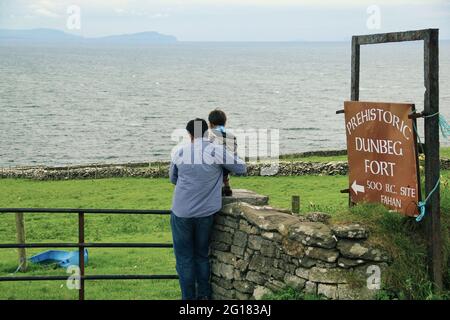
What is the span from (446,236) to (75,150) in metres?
53.5

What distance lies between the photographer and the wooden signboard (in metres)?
8.15

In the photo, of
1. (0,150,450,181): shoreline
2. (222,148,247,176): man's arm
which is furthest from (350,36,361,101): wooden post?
(0,150,450,181): shoreline

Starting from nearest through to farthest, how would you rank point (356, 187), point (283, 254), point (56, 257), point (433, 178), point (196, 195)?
1. point (433, 178)
2. point (283, 254)
3. point (196, 195)
4. point (356, 187)
5. point (56, 257)

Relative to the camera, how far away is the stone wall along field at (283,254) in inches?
308

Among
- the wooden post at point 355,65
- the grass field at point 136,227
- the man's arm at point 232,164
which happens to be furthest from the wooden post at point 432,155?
the man's arm at point 232,164

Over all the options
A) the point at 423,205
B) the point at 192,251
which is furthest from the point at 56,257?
the point at 423,205

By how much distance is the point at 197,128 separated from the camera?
28.5 feet

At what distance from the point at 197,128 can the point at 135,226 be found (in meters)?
13.3

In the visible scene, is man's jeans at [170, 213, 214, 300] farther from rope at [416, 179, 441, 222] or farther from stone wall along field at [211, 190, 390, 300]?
rope at [416, 179, 441, 222]

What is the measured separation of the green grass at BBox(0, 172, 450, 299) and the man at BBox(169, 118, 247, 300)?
4.86 feet

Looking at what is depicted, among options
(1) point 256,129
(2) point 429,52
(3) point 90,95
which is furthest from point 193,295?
(3) point 90,95

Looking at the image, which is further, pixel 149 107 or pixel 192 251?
pixel 149 107

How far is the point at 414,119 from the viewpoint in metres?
8.08

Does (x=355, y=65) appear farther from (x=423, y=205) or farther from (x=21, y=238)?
(x=21, y=238)
